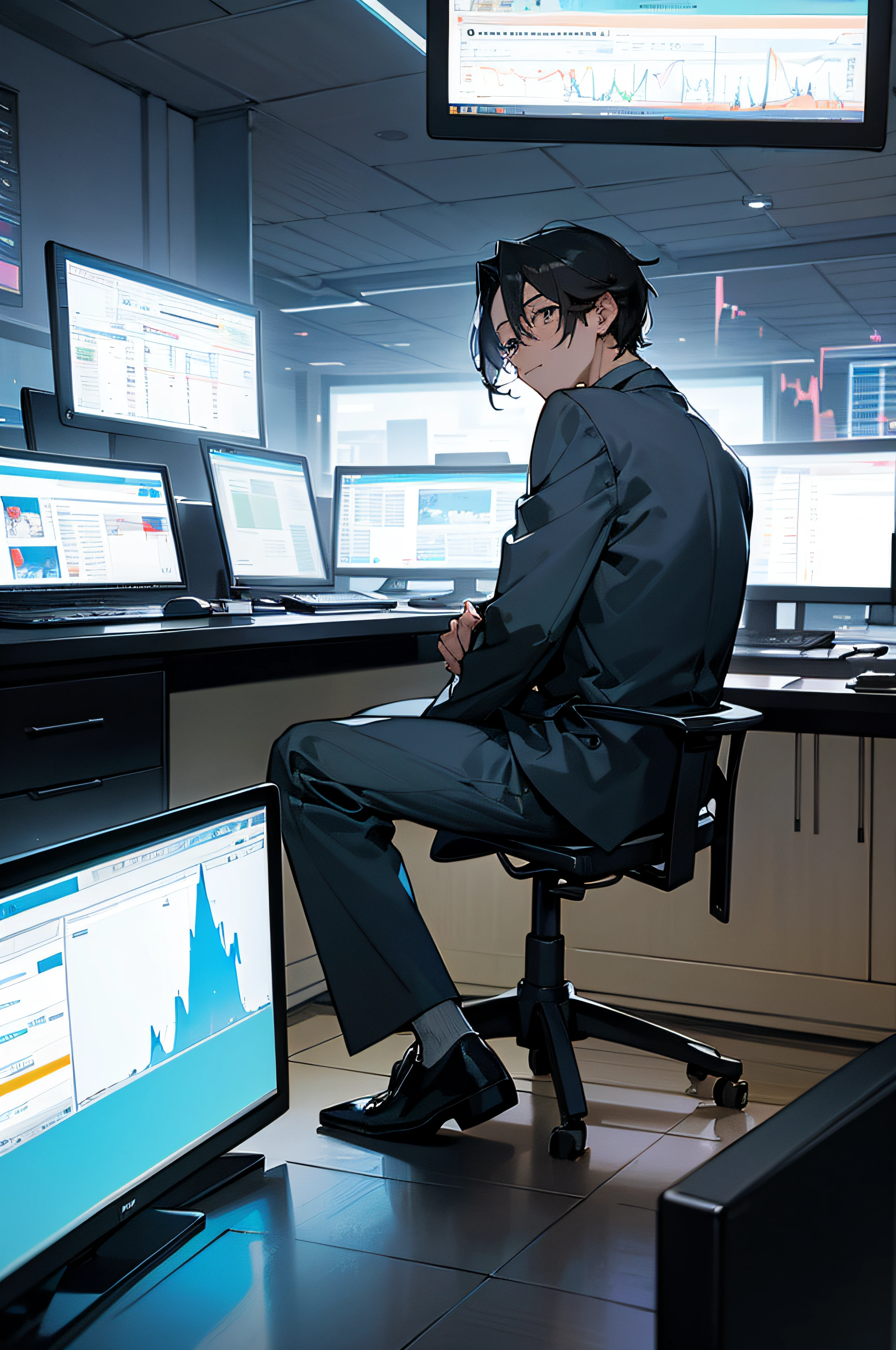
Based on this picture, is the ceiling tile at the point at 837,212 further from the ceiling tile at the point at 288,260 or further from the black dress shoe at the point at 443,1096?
the black dress shoe at the point at 443,1096

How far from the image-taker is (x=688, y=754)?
163 cm

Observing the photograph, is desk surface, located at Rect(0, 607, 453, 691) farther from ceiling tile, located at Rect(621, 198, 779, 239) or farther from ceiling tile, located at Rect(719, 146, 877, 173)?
ceiling tile, located at Rect(621, 198, 779, 239)

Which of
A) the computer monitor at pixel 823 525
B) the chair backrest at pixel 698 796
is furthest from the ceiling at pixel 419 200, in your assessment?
the chair backrest at pixel 698 796

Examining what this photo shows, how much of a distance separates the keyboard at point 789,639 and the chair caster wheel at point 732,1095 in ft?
3.01

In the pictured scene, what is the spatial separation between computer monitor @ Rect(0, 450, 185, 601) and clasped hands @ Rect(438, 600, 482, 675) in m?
0.77

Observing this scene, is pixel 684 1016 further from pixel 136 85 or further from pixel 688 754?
pixel 136 85

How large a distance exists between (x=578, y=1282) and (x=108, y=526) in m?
1.57

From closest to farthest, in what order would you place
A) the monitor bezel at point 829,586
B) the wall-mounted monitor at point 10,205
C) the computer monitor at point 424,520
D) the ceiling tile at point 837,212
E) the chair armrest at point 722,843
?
the chair armrest at point 722,843
the monitor bezel at point 829,586
the computer monitor at point 424,520
the wall-mounted monitor at point 10,205
the ceiling tile at point 837,212

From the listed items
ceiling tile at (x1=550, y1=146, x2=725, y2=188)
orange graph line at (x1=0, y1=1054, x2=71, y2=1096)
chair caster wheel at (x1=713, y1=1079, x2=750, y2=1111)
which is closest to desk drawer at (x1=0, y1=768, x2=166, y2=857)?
orange graph line at (x1=0, y1=1054, x2=71, y2=1096)

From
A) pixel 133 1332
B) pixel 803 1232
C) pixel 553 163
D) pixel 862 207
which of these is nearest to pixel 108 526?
pixel 133 1332

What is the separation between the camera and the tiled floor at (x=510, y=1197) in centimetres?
130

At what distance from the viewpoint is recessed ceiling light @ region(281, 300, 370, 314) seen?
6.45 meters

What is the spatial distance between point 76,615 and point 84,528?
347 mm

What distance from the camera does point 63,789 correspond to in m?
1.56
